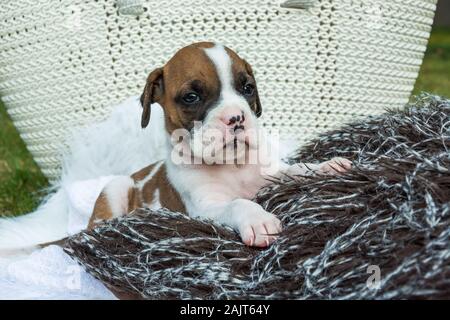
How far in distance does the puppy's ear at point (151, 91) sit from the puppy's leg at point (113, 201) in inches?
17.5

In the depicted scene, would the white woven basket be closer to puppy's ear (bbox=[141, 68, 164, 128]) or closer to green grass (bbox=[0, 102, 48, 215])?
green grass (bbox=[0, 102, 48, 215])

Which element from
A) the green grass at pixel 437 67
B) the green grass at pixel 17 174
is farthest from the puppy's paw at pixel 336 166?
the green grass at pixel 437 67

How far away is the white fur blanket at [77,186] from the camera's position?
9.67 ft

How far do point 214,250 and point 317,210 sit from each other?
1.23 ft

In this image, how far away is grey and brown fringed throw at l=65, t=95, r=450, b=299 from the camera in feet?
7.12

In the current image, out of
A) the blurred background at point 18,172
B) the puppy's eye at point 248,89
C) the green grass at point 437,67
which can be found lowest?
the green grass at point 437,67

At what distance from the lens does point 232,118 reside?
9.15 ft

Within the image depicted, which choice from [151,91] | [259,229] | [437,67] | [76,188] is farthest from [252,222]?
[437,67]

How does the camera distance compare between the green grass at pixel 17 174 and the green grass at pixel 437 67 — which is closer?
the green grass at pixel 17 174

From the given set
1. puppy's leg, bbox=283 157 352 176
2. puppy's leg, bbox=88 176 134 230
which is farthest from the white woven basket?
puppy's leg, bbox=283 157 352 176

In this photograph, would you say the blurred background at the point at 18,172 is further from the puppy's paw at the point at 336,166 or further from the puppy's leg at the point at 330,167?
the puppy's paw at the point at 336,166

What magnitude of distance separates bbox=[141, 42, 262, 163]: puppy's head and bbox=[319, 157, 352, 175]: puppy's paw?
0.95 ft
